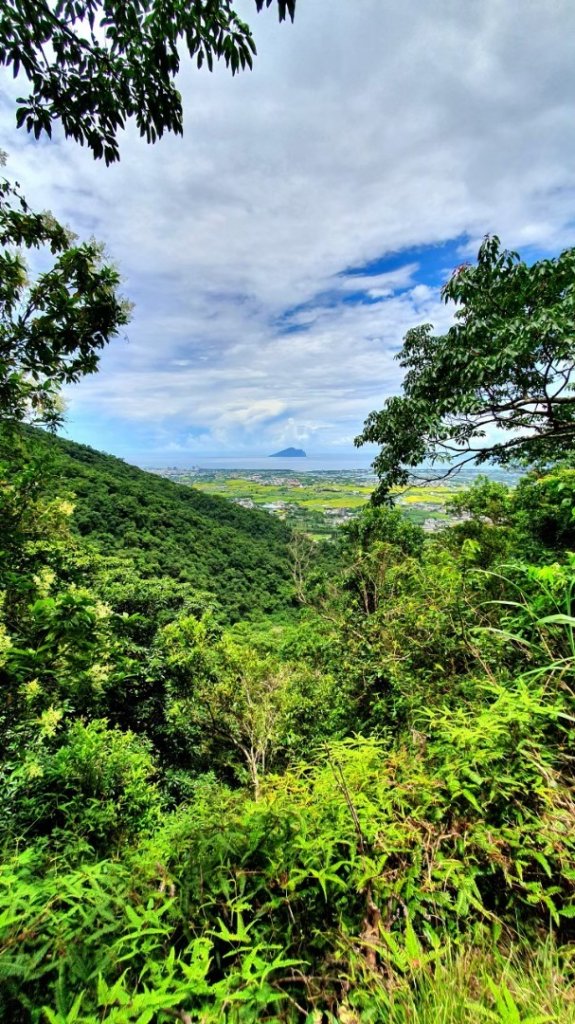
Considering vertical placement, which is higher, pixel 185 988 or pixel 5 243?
pixel 5 243

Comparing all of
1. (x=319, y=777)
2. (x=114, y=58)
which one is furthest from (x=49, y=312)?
(x=319, y=777)

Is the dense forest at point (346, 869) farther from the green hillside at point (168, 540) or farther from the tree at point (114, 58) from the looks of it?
the green hillside at point (168, 540)

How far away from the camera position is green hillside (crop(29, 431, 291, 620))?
2803 centimetres

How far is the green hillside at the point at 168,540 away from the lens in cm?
2803

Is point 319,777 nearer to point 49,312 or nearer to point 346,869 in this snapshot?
point 346,869

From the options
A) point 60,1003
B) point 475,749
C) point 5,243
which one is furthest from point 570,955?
point 5,243

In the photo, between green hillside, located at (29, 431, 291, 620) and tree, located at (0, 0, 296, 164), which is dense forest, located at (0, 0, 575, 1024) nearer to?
tree, located at (0, 0, 296, 164)

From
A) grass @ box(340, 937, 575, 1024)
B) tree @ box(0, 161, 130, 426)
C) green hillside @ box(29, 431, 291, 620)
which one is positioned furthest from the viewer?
green hillside @ box(29, 431, 291, 620)

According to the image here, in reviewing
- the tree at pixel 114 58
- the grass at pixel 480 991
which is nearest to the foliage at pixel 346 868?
the grass at pixel 480 991

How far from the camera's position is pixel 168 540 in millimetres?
33469

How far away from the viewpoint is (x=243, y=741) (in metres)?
10.8

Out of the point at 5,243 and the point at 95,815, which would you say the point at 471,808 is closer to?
the point at 5,243

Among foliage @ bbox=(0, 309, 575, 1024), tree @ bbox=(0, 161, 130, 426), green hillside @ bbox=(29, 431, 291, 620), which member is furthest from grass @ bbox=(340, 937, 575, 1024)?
green hillside @ bbox=(29, 431, 291, 620)

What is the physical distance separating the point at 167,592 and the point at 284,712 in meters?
6.75
